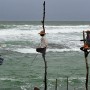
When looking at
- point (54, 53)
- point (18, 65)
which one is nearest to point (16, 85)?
point (18, 65)

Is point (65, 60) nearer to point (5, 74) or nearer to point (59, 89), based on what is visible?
point (5, 74)

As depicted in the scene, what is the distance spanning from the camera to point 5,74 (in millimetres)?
17938

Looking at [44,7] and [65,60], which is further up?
[44,7]

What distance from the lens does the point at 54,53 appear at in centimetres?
2716

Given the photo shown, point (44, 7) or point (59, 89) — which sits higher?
point (44, 7)

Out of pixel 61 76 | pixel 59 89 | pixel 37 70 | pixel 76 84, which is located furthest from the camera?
pixel 37 70

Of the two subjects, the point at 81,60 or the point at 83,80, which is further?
the point at 81,60

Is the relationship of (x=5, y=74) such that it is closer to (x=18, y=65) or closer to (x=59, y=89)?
(x=18, y=65)

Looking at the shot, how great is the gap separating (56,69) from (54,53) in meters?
7.83

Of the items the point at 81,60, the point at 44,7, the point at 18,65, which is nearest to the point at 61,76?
the point at 18,65

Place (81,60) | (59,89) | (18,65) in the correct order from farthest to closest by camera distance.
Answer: (81,60), (18,65), (59,89)

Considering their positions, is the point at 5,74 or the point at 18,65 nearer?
the point at 5,74

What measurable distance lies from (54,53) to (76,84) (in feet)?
37.8

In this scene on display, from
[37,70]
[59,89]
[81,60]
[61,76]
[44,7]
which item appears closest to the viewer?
[44,7]
